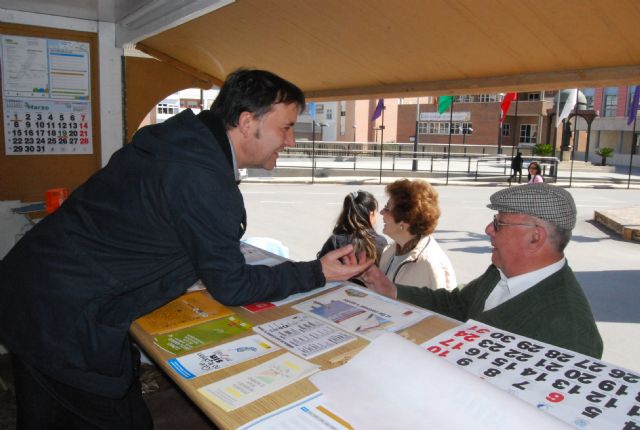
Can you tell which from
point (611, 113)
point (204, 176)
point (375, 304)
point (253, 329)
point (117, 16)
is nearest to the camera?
point (204, 176)

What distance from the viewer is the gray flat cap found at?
189cm

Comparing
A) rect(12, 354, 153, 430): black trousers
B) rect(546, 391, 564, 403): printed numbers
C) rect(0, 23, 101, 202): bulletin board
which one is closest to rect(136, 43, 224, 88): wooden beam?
rect(0, 23, 101, 202): bulletin board

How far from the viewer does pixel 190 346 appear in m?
1.46

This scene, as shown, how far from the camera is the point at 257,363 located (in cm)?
133

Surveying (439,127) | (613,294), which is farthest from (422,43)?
(439,127)

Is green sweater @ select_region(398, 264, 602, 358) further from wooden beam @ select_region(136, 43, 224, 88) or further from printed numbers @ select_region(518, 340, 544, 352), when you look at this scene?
wooden beam @ select_region(136, 43, 224, 88)

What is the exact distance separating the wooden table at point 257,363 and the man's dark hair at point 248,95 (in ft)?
2.25

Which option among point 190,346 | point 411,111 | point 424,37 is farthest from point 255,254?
point 411,111

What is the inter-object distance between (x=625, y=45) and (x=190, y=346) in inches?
90.8

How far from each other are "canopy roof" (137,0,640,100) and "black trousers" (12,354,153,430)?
2.10 m

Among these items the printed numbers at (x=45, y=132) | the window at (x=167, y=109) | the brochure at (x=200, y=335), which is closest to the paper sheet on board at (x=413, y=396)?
the brochure at (x=200, y=335)

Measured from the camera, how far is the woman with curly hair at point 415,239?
3.23 metres

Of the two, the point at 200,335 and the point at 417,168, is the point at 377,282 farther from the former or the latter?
the point at 417,168

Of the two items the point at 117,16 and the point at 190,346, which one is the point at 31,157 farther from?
the point at 190,346
